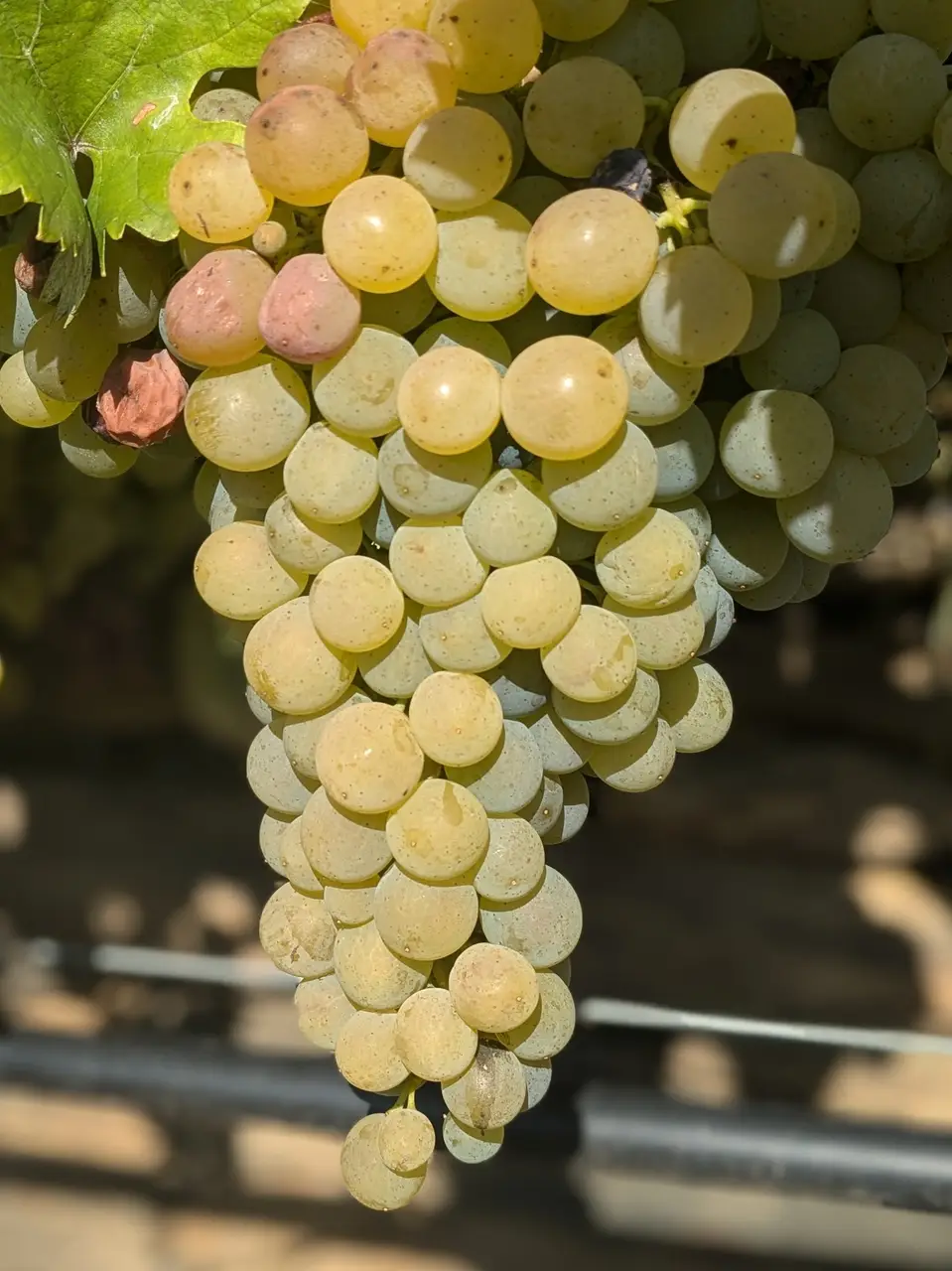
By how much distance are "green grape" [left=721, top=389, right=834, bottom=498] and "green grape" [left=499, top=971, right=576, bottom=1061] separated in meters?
0.22

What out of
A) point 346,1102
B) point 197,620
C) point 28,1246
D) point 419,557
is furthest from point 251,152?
point 28,1246

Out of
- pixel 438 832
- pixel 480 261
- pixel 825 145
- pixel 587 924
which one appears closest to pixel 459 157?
pixel 480 261

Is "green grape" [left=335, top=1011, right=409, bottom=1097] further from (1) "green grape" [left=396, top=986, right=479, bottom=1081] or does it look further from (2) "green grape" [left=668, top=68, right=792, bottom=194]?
(2) "green grape" [left=668, top=68, right=792, bottom=194]

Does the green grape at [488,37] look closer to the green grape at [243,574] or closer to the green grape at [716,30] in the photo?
the green grape at [716,30]

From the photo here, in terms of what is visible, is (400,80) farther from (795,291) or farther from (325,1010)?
(325,1010)

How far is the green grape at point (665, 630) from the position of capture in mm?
425

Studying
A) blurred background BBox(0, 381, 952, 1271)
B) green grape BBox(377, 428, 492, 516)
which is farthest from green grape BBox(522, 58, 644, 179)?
blurred background BBox(0, 381, 952, 1271)

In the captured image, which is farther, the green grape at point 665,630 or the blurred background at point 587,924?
the blurred background at point 587,924

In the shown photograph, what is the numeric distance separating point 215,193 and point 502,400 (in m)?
0.12

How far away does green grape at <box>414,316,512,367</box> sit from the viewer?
40 cm

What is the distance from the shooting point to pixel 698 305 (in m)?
0.36

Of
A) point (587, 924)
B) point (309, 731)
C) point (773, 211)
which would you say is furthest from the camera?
point (587, 924)

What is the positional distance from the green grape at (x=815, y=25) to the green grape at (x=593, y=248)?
0.08 m

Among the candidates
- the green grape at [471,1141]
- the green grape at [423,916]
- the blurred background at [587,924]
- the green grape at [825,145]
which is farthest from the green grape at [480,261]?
the blurred background at [587,924]
